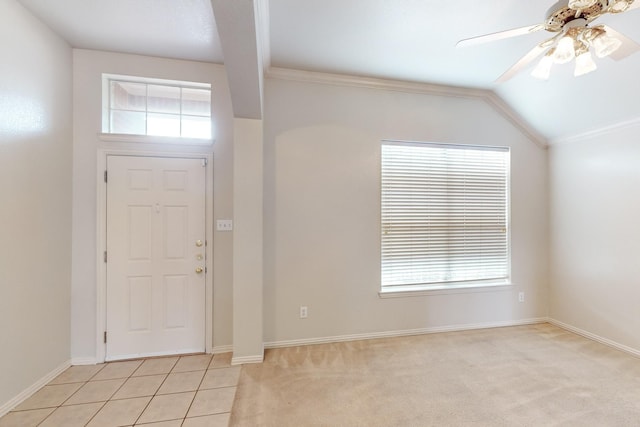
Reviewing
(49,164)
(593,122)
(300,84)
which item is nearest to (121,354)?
(49,164)

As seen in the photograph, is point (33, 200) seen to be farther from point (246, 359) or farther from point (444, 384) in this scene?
point (444, 384)

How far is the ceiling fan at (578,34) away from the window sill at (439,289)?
2.29 metres

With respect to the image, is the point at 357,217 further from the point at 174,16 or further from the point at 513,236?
the point at 174,16

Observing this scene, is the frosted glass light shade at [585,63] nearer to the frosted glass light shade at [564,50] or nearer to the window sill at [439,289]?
the frosted glass light shade at [564,50]

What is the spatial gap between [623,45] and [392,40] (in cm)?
147

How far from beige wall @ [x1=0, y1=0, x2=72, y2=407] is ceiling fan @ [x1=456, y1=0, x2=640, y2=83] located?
3.06m

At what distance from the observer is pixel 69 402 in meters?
1.97

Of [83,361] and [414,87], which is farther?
[414,87]

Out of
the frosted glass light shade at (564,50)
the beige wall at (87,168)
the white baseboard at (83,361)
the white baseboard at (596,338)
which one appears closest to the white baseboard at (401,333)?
the white baseboard at (596,338)

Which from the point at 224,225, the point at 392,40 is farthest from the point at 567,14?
the point at 224,225

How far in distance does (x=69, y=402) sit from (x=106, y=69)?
2775 mm

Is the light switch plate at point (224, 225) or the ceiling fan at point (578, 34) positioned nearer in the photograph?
the ceiling fan at point (578, 34)

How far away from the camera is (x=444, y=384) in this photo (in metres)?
2.18

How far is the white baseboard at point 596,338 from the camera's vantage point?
8.73 ft
